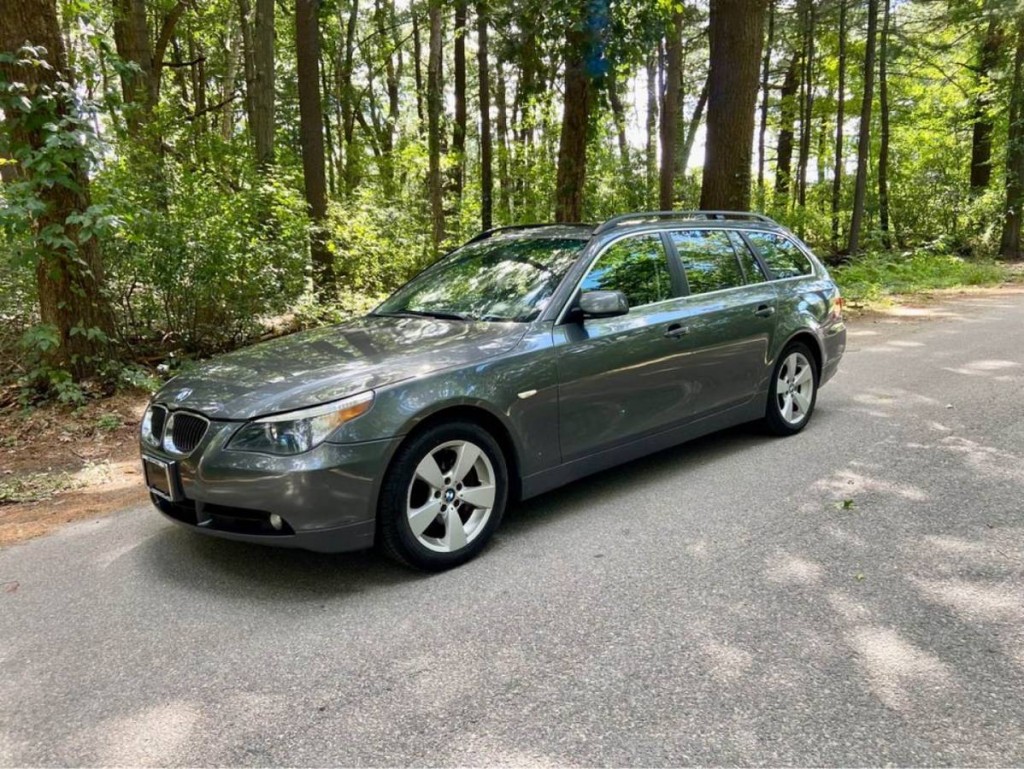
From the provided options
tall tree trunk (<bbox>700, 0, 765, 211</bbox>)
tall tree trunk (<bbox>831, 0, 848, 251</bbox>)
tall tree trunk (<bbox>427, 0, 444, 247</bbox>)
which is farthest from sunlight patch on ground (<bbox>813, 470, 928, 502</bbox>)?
tall tree trunk (<bbox>831, 0, 848, 251</bbox>)

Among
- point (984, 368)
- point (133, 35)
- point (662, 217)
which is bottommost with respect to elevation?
point (984, 368)

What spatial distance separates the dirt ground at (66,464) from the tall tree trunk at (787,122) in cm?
2346

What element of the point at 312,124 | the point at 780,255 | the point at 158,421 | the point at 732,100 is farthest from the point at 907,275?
the point at 158,421

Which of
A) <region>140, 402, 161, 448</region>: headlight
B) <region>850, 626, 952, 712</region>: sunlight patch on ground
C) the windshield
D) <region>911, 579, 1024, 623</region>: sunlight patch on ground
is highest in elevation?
the windshield

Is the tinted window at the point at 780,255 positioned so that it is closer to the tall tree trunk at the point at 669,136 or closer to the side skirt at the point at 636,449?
the side skirt at the point at 636,449

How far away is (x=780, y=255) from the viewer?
6.25 m

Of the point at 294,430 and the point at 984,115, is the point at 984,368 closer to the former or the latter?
the point at 294,430

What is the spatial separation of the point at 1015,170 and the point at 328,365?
1071 inches

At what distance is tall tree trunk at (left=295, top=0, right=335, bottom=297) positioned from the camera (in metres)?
12.1

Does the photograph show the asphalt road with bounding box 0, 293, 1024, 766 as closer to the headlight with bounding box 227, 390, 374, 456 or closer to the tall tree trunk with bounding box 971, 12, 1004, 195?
the headlight with bounding box 227, 390, 374, 456

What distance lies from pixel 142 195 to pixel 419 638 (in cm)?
754

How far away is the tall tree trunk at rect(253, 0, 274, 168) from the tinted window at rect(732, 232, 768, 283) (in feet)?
34.8

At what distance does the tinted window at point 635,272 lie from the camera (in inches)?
185

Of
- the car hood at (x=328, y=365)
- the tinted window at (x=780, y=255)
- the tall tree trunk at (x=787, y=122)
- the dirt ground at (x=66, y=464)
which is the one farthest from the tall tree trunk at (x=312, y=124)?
the tall tree trunk at (x=787, y=122)
